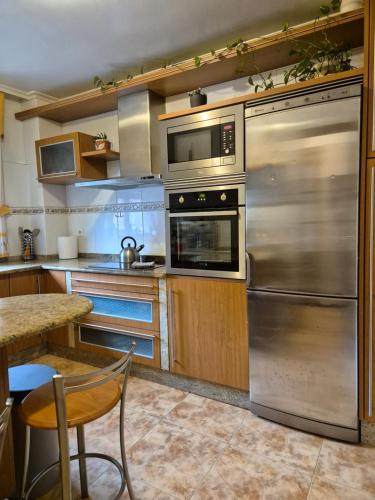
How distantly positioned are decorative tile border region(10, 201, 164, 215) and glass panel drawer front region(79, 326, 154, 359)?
116 cm

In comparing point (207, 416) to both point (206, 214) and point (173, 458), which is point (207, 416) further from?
point (206, 214)

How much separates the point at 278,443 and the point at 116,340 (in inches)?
57.2

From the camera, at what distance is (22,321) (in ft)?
3.82

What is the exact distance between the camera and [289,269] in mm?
1828

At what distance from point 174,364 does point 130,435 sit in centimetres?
58

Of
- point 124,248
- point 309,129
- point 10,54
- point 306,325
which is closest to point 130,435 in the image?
point 306,325

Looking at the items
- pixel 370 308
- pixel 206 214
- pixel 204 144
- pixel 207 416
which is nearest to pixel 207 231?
pixel 206 214

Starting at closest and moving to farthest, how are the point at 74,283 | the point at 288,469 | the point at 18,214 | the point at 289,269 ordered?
the point at 288,469
the point at 289,269
the point at 74,283
the point at 18,214

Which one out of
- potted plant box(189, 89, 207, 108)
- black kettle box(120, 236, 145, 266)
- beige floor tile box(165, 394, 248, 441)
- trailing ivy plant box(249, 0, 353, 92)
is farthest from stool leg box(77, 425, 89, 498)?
trailing ivy plant box(249, 0, 353, 92)

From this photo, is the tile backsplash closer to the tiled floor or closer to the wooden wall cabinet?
the wooden wall cabinet

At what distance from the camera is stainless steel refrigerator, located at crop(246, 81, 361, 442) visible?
1.66 m

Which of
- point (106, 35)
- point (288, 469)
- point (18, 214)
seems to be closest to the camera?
point (288, 469)

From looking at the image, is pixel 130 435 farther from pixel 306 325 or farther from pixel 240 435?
pixel 306 325

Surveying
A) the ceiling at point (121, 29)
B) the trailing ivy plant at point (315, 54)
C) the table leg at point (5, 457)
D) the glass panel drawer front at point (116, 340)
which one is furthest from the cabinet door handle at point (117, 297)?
the ceiling at point (121, 29)
